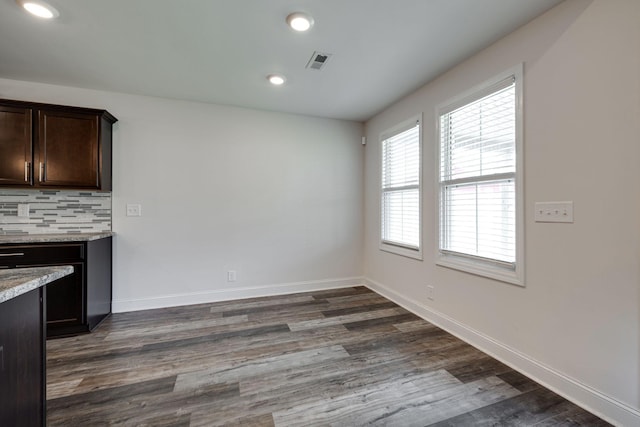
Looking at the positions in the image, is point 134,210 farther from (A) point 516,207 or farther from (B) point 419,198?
(A) point 516,207

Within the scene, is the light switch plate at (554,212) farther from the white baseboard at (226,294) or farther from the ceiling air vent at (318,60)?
the white baseboard at (226,294)

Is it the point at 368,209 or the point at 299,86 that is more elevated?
the point at 299,86

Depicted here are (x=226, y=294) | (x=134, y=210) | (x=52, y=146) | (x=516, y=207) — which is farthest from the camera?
(x=226, y=294)

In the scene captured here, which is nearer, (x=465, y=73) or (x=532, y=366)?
(x=532, y=366)

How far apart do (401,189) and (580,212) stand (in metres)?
1.82

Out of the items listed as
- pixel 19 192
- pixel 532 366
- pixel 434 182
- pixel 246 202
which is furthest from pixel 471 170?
pixel 19 192

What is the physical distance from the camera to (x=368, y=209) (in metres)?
4.10

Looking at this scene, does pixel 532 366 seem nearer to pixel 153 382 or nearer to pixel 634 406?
pixel 634 406

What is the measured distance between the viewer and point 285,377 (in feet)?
6.26

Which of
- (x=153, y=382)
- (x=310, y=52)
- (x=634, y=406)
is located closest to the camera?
(x=634, y=406)

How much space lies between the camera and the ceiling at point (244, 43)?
1818 mm

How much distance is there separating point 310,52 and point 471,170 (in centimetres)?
174

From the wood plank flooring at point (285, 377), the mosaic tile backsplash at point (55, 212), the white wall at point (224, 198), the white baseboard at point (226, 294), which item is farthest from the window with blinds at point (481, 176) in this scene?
the mosaic tile backsplash at point (55, 212)

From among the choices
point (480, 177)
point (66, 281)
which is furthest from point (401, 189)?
point (66, 281)
